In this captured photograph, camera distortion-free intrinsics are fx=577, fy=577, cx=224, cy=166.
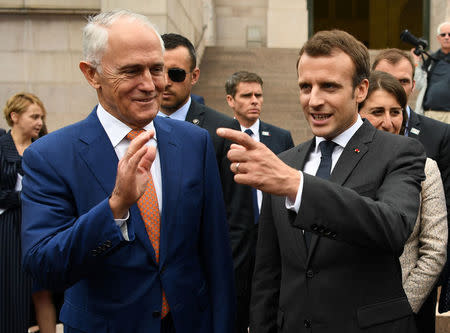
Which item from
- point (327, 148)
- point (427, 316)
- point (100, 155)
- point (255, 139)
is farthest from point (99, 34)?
point (255, 139)

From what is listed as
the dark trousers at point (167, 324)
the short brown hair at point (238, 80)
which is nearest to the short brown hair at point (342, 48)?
the dark trousers at point (167, 324)

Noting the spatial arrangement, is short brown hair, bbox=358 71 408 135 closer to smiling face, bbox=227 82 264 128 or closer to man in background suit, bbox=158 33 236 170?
man in background suit, bbox=158 33 236 170

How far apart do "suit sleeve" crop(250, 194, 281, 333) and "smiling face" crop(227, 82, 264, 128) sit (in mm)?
3832

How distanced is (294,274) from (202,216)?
49 centimetres

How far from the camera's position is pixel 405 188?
7.68 ft

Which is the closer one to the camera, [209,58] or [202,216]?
[202,216]

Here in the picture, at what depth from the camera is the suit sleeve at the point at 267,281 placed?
2.82m

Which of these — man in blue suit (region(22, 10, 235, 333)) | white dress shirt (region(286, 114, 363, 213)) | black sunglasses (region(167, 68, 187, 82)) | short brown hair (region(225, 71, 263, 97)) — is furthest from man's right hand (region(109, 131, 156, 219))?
short brown hair (region(225, 71, 263, 97))

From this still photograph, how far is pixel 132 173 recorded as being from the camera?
207 centimetres

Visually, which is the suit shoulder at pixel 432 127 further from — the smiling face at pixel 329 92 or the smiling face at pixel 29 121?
the smiling face at pixel 29 121

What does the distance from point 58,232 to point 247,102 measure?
4632 millimetres

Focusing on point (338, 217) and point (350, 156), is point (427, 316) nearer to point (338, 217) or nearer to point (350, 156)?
point (350, 156)

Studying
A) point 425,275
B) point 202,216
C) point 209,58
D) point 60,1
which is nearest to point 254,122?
point 425,275

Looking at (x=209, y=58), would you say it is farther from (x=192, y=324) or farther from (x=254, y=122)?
A: (x=192, y=324)
